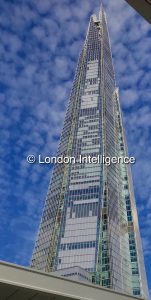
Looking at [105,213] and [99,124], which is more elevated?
[99,124]

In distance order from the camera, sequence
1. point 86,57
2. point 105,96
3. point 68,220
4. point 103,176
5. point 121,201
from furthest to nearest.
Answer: point 86,57 < point 105,96 < point 121,201 < point 103,176 < point 68,220

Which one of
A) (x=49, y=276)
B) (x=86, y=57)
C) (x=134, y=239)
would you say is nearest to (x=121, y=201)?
(x=134, y=239)

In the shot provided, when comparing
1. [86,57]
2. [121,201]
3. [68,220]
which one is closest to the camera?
[68,220]

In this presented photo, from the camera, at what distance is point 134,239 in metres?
133

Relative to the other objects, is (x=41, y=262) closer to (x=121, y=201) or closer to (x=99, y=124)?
(x=121, y=201)

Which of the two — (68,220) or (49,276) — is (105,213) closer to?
(68,220)

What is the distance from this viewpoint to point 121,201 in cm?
14175

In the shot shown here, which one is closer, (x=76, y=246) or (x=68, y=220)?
(x=76, y=246)

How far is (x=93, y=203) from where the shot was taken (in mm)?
122750

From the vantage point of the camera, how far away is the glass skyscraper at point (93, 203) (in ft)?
368

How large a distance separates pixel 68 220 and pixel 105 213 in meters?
10.7

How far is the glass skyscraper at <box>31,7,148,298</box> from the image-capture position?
112 meters

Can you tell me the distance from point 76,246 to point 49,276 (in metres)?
108

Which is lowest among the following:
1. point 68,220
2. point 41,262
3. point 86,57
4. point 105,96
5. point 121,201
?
point 41,262
